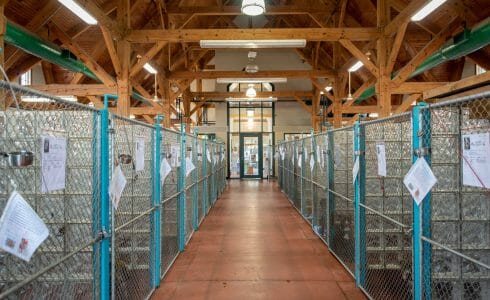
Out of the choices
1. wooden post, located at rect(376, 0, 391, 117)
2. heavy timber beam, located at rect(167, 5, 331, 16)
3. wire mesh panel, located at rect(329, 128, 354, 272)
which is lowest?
wire mesh panel, located at rect(329, 128, 354, 272)

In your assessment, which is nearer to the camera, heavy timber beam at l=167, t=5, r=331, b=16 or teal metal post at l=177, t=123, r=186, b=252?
teal metal post at l=177, t=123, r=186, b=252

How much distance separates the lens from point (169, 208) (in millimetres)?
4824

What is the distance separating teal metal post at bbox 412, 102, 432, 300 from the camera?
2469 mm

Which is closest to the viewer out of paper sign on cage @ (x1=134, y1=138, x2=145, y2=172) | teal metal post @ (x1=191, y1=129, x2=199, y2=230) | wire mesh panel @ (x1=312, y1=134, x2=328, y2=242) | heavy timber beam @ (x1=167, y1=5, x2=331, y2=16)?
paper sign on cage @ (x1=134, y1=138, x2=145, y2=172)

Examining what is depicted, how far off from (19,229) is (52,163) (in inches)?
20.0

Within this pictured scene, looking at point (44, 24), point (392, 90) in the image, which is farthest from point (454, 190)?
point (44, 24)

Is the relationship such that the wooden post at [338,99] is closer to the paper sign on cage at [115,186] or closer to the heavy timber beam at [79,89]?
the heavy timber beam at [79,89]

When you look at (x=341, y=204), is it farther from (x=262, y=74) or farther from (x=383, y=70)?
(x=262, y=74)

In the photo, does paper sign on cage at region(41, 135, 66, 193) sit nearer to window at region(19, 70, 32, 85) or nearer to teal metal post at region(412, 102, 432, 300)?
teal metal post at region(412, 102, 432, 300)

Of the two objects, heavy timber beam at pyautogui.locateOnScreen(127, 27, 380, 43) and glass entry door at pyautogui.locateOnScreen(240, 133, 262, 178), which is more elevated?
heavy timber beam at pyautogui.locateOnScreen(127, 27, 380, 43)

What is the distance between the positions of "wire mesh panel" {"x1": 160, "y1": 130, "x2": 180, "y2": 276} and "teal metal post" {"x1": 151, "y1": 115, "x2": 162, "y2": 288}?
189 millimetres

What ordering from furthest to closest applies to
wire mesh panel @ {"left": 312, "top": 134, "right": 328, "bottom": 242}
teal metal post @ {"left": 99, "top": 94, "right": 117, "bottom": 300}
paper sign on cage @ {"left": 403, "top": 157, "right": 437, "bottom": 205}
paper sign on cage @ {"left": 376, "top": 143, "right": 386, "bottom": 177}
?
wire mesh panel @ {"left": 312, "top": 134, "right": 328, "bottom": 242} → paper sign on cage @ {"left": 376, "top": 143, "right": 386, "bottom": 177} → teal metal post @ {"left": 99, "top": 94, "right": 117, "bottom": 300} → paper sign on cage @ {"left": 403, "top": 157, "right": 437, "bottom": 205}

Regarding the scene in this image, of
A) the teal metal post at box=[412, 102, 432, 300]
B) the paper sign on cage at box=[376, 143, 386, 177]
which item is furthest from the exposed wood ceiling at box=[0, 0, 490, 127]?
the teal metal post at box=[412, 102, 432, 300]

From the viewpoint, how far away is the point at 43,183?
176cm
